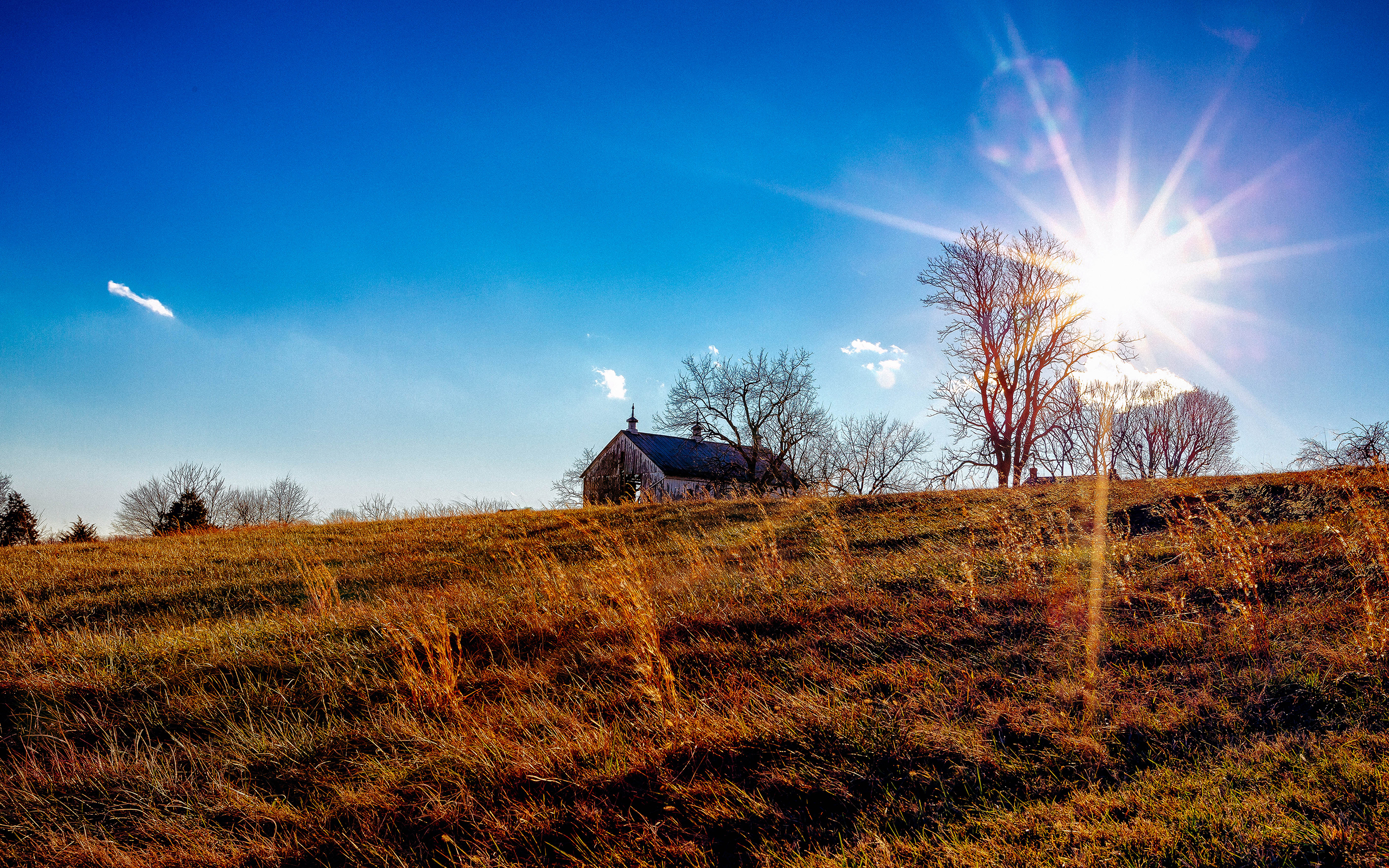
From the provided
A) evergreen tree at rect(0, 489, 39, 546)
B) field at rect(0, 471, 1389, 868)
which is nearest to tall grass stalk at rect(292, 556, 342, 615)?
field at rect(0, 471, 1389, 868)

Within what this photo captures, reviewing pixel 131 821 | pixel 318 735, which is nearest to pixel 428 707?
pixel 318 735

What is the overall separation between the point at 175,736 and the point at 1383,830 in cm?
547

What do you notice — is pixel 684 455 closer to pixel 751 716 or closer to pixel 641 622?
pixel 641 622

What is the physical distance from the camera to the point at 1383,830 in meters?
1.85

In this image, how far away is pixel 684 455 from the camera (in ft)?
128

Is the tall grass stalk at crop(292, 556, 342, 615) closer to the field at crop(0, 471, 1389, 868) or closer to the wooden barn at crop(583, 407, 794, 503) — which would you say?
the field at crop(0, 471, 1389, 868)

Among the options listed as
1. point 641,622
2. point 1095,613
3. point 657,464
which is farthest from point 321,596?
point 657,464

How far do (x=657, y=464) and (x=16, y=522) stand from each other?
2758 centimetres

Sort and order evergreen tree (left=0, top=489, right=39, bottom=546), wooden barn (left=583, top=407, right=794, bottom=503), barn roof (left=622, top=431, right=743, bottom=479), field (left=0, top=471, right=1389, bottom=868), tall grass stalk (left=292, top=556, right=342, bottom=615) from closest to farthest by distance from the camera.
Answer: field (left=0, top=471, right=1389, bottom=868)
tall grass stalk (left=292, top=556, right=342, bottom=615)
evergreen tree (left=0, top=489, right=39, bottom=546)
wooden barn (left=583, top=407, right=794, bottom=503)
barn roof (left=622, top=431, right=743, bottom=479)

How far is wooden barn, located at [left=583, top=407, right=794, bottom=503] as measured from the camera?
108 feet

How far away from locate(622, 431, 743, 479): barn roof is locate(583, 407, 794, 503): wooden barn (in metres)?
0.04

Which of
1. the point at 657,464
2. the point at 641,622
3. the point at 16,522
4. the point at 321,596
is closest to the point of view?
the point at 641,622

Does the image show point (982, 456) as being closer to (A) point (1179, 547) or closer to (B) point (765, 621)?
(A) point (1179, 547)

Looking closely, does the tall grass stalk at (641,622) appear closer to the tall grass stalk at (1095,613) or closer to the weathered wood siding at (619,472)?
the tall grass stalk at (1095,613)
